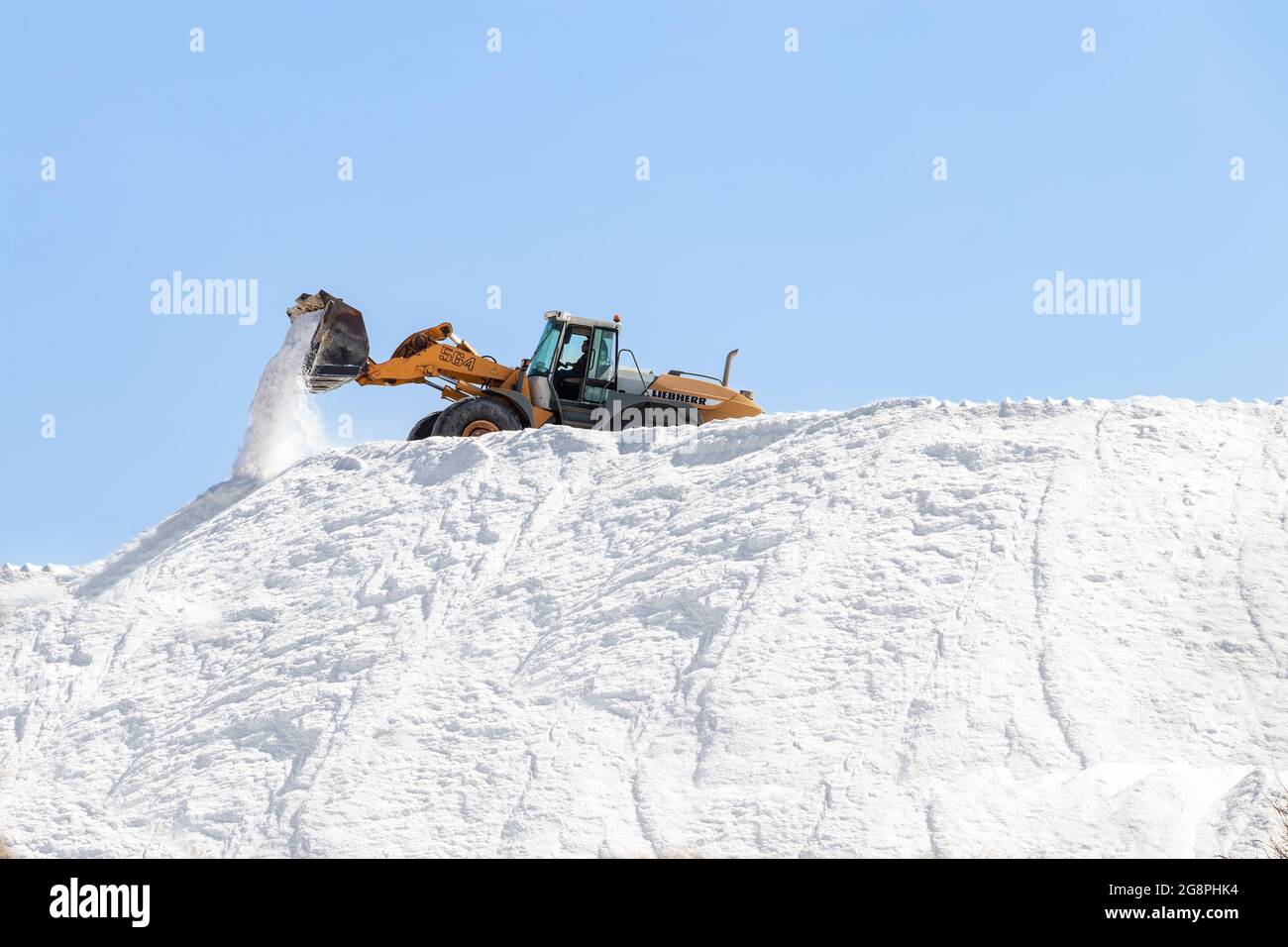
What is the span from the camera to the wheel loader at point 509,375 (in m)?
23.1

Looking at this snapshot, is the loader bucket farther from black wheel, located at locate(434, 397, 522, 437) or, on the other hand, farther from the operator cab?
the operator cab

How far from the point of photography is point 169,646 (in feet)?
61.0

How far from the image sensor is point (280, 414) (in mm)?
23281

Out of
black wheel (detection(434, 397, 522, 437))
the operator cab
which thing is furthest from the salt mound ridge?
the operator cab

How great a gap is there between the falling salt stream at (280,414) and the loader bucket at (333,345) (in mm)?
167

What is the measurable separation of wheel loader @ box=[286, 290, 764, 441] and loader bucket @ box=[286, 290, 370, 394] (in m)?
0.01

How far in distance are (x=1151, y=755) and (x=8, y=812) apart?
9.94 meters

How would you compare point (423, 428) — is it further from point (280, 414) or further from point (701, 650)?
point (701, 650)

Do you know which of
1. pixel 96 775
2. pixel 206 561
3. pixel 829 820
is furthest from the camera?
pixel 206 561

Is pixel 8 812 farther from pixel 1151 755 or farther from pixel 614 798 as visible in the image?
pixel 1151 755

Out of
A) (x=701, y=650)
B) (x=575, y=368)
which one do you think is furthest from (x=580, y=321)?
(x=701, y=650)

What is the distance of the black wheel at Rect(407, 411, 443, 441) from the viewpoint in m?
23.4

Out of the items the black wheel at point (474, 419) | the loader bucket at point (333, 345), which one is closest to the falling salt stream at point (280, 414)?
the loader bucket at point (333, 345)
